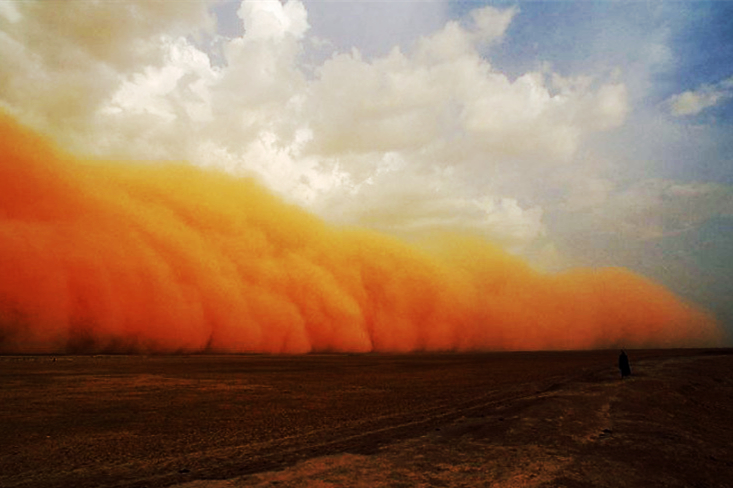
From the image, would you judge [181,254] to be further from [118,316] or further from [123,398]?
[123,398]

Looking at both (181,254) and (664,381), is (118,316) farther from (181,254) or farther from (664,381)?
(664,381)

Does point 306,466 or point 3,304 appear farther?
point 3,304

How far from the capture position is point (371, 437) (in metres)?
11.4

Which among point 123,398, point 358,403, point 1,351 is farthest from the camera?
point 1,351

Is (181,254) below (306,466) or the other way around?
the other way around

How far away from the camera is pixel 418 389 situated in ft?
75.8

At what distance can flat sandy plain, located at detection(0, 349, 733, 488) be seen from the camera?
8.55 m

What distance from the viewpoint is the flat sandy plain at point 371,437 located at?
8.55 m

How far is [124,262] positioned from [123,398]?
167 ft

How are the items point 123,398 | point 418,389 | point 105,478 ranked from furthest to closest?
point 418,389 < point 123,398 < point 105,478

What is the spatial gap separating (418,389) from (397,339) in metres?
72.8

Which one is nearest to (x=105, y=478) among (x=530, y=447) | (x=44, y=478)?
(x=44, y=478)

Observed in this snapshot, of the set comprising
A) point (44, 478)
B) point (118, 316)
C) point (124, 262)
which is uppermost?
point (124, 262)

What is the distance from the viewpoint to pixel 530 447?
10.6 m
